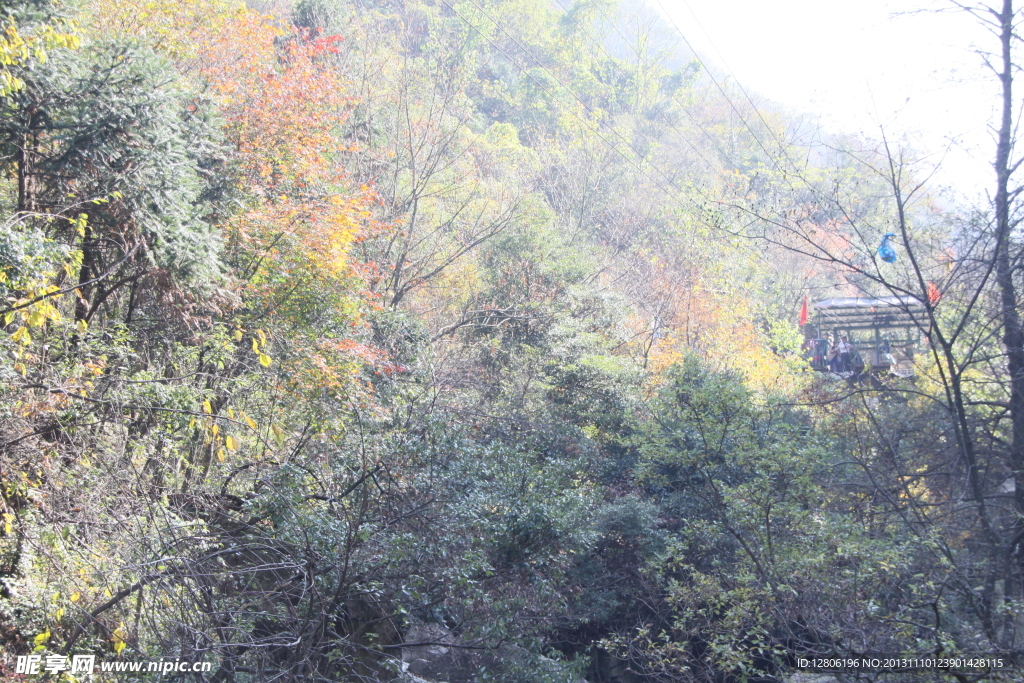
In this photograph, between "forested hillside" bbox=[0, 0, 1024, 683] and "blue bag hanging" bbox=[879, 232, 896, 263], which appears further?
"blue bag hanging" bbox=[879, 232, 896, 263]

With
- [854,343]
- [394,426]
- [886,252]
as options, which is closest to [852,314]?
[854,343]

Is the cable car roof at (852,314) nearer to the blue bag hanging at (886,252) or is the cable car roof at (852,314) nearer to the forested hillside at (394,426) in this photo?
the forested hillside at (394,426)

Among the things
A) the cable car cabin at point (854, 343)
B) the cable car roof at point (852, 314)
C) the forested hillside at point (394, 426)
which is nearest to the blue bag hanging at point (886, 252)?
the forested hillside at point (394, 426)

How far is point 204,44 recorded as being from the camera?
A: 482 inches

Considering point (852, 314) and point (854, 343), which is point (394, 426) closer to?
point (852, 314)

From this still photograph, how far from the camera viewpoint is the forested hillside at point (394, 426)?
21.3ft

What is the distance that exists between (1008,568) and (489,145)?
762 inches

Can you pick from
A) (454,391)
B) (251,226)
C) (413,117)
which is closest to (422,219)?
(413,117)

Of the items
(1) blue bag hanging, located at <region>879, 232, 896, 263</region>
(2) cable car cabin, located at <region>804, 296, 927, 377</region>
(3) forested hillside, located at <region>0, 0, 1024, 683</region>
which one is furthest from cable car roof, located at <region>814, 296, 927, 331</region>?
(1) blue bag hanging, located at <region>879, 232, 896, 263</region>

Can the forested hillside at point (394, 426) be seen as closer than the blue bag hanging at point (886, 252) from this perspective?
Yes

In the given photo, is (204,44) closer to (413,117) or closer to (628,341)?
(413,117)

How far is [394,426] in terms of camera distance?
965cm

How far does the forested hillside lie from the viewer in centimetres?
648

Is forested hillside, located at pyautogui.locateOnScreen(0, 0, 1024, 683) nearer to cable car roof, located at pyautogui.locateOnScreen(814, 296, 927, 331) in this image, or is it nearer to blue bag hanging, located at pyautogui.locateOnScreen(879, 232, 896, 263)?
blue bag hanging, located at pyautogui.locateOnScreen(879, 232, 896, 263)
